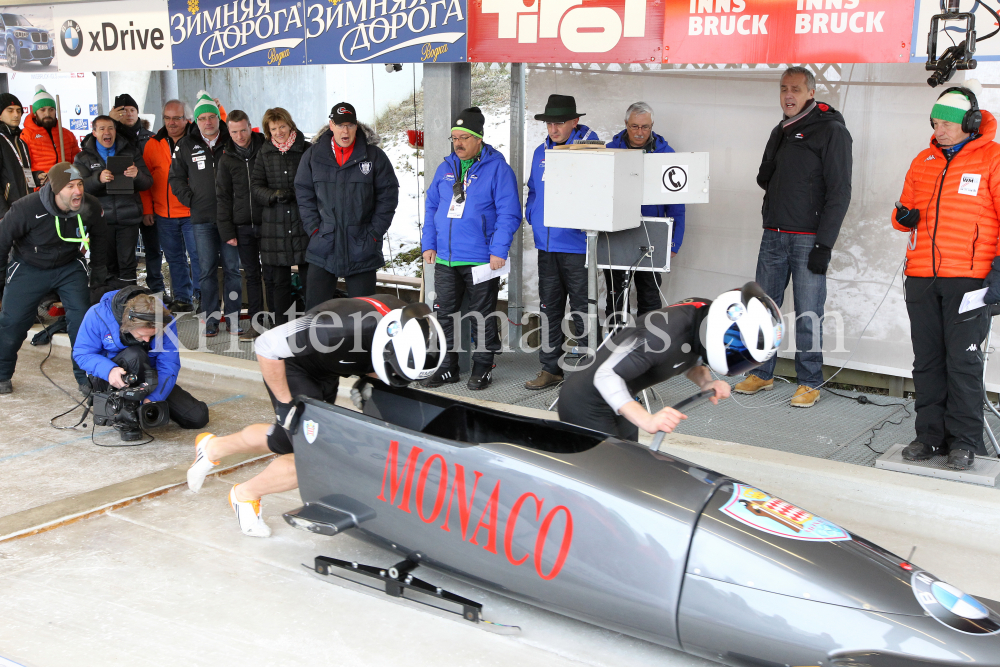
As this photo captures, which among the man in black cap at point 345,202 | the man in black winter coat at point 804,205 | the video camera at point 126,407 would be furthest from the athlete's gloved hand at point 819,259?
the video camera at point 126,407

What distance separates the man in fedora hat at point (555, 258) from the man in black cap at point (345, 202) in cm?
93

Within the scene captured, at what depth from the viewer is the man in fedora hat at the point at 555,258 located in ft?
16.5

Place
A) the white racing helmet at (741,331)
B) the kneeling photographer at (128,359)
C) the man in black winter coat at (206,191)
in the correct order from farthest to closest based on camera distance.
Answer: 1. the man in black winter coat at (206,191)
2. the kneeling photographer at (128,359)
3. the white racing helmet at (741,331)

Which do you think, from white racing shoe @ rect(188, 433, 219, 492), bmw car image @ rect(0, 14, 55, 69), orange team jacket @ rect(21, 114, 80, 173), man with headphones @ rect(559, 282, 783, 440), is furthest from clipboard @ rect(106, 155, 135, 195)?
man with headphones @ rect(559, 282, 783, 440)

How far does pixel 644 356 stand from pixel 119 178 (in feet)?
17.3

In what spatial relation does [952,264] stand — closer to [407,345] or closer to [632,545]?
[632,545]

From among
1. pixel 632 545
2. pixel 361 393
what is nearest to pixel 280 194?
pixel 361 393

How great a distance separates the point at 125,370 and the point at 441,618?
101 inches

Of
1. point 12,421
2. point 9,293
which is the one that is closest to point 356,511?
point 12,421

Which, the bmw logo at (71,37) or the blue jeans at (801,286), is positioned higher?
the bmw logo at (71,37)

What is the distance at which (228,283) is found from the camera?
687 cm

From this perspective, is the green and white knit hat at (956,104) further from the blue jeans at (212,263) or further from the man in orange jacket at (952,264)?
the blue jeans at (212,263)

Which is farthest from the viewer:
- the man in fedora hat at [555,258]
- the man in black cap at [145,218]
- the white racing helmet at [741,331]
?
the man in black cap at [145,218]

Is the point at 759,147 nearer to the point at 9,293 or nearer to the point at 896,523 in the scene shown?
the point at 896,523
